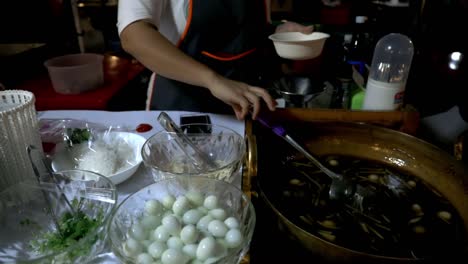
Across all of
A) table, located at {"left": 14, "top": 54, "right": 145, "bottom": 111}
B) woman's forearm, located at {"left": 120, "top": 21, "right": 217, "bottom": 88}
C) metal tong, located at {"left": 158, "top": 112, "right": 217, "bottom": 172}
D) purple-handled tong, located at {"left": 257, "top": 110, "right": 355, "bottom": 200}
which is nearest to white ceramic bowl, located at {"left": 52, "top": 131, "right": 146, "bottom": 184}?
metal tong, located at {"left": 158, "top": 112, "right": 217, "bottom": 172}

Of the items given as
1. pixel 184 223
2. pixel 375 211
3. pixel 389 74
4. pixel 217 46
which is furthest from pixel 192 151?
pixel 389 74

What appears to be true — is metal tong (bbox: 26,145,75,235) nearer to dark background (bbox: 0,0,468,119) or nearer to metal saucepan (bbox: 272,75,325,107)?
metal saucepan (bbox: 272,75,325,107)

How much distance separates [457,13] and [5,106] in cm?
337

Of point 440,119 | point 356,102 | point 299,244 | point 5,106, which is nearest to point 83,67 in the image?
point 5,106

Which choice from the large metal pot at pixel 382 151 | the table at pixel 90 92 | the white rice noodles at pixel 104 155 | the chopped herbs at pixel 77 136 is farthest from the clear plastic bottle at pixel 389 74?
the table at pixel 90 92

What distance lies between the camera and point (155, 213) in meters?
0.67

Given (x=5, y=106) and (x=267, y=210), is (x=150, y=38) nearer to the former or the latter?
(x=5, y=106)

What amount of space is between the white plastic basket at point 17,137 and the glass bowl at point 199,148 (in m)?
0.27

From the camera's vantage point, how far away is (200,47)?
1.39m

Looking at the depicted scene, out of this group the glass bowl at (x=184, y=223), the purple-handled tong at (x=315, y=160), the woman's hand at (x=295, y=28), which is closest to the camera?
the glass bowl at (x=184, y=223)

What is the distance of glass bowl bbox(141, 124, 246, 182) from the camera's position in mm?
836

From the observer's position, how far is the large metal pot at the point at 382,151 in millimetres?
936

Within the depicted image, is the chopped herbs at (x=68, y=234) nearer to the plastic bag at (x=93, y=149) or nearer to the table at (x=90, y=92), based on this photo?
the plastic bag at (x=93, y=149)

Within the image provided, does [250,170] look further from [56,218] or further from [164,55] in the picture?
[164,55]
